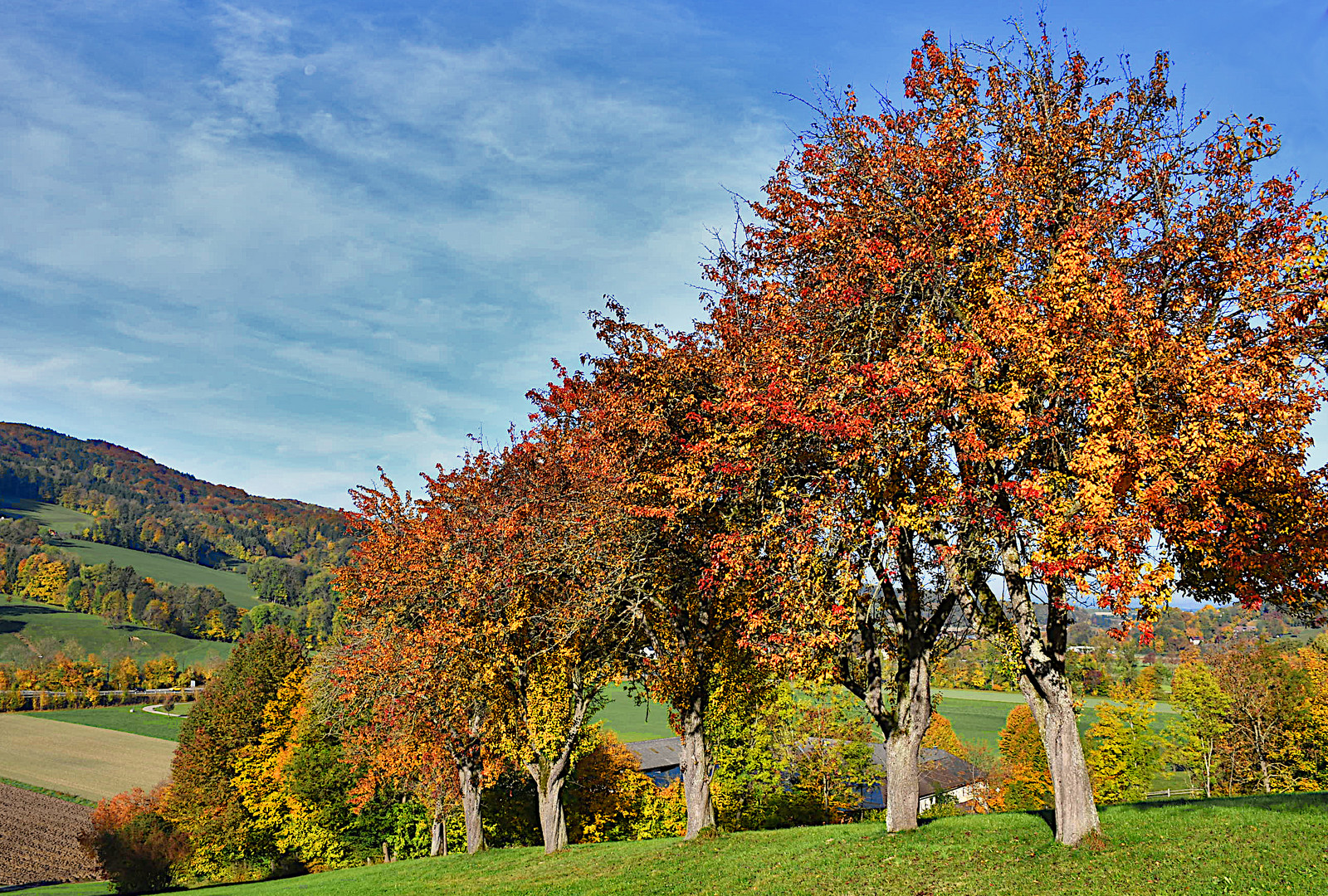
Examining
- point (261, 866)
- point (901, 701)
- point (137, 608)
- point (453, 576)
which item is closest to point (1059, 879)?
point (901, 701)

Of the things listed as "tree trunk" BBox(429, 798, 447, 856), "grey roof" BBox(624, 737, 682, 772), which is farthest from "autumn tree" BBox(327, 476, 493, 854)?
"grey roof" BBox(624, 737, 682, 772)

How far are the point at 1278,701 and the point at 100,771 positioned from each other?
4073 inches

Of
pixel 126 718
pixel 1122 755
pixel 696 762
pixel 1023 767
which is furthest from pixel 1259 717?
pixel 126 718

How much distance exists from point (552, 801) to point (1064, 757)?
16.4m

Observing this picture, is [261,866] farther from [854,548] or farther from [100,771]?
[854,548]

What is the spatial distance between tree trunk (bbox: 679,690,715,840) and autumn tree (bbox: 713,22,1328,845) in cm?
825

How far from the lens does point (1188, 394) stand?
1186 centimetres

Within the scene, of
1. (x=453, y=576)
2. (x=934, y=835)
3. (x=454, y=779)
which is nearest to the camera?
(x=934, y=835)

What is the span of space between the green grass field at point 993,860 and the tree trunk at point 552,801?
10.9ft

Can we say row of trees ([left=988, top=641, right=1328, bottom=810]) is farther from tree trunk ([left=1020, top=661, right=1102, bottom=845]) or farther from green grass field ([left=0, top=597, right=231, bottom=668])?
green grass field ([left=0, top=597, right=231, bottom=668])

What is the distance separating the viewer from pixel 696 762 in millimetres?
20953

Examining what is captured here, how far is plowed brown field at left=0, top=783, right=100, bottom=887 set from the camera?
161 ft

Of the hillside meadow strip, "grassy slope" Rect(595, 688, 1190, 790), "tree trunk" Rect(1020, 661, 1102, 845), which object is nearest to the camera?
"tree trunk" Rect(1020, 661, 1102, 845)

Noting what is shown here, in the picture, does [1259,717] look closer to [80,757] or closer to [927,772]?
[927,772]
